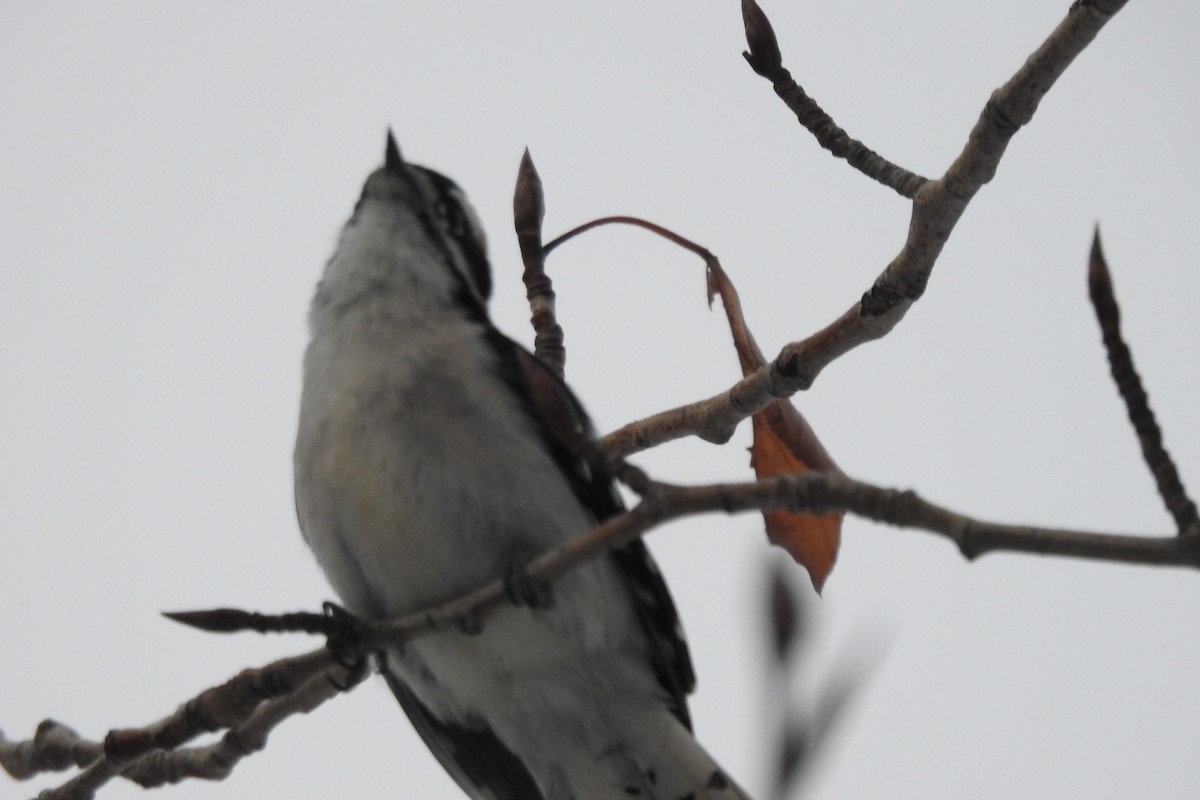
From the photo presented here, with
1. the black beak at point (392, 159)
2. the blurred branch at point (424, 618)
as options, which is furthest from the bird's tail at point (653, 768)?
the black beak at point (392, 159)

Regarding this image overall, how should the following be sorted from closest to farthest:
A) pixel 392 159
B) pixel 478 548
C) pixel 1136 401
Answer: pixel 1136 401 < pixel 478 548 < pixel 392 159

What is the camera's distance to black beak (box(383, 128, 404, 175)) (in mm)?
4918

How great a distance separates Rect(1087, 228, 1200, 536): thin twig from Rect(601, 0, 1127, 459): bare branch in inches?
45.0

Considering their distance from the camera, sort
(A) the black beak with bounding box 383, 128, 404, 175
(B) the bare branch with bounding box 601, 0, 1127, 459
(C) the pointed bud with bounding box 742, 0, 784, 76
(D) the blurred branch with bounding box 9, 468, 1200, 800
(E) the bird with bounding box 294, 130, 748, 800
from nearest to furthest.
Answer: (D) the blurred branch with bounding box 9, 468, 1200, 800 < (B) the bare branch with bounding box 601, 0, 1127, 459 < (C) the pointed bud with bounding box 742, 0, 784, 76 < (E) the bird with bounding box 294, 130, 748, 800 < (A) the black beak with bounding box 383, 128, 404, 175

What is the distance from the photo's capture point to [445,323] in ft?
14.0

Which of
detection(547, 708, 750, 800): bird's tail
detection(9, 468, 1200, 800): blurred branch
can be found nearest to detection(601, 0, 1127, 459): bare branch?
detection(9, 468, 1200, 800): blurred branch

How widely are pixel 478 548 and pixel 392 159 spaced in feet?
6.15

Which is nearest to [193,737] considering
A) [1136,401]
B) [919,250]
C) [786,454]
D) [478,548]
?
[478,548]

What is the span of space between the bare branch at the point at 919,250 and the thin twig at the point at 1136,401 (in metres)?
1.14

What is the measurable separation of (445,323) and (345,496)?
2.49 ft

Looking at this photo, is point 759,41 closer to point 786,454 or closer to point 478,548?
point 786,454

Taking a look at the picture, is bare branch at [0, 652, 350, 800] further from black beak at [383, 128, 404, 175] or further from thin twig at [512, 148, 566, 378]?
black beak at [383, 128, 404, 175]

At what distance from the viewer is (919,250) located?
3.46 m

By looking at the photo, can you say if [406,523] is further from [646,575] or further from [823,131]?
[823,131]
